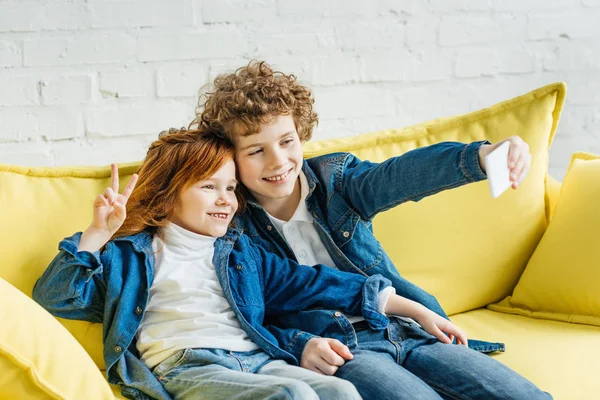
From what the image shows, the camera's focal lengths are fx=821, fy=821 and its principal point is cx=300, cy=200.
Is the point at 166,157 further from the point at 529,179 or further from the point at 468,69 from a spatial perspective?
the point at 468,69

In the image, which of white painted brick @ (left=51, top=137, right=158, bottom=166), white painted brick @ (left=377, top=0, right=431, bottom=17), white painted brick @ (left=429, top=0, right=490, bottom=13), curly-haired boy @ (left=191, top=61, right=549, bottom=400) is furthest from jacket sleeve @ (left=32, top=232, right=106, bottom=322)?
white painted brick @ (left=429, top=0, right=490, bottom=13)

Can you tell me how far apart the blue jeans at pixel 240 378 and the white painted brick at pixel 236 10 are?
99 cm

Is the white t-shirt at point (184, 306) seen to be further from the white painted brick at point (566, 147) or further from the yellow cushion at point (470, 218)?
the white painted brick at point (566, 147)

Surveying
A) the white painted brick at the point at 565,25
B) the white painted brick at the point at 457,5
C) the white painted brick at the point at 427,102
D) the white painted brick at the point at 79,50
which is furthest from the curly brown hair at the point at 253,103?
the white painted brick at the point at 565,25

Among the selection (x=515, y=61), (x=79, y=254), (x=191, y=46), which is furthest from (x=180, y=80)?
(x=515, y=61)

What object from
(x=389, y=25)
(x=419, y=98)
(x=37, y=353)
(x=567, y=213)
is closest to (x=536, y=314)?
(x=567, y=213)

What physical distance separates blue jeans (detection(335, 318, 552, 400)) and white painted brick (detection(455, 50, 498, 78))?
3.33 feet

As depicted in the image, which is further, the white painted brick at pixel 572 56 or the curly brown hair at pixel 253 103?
the white painted brick at pixel 572 56

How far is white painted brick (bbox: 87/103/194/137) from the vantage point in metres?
2.04

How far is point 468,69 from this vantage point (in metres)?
2.35

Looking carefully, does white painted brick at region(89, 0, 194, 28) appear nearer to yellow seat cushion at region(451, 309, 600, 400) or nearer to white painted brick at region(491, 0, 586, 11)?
white painted brick at region(491, 0, 586, 11)

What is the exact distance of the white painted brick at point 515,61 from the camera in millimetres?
2377

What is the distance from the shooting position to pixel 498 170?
4.19 feet

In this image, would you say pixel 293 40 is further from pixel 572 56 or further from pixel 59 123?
pixel 572 56
